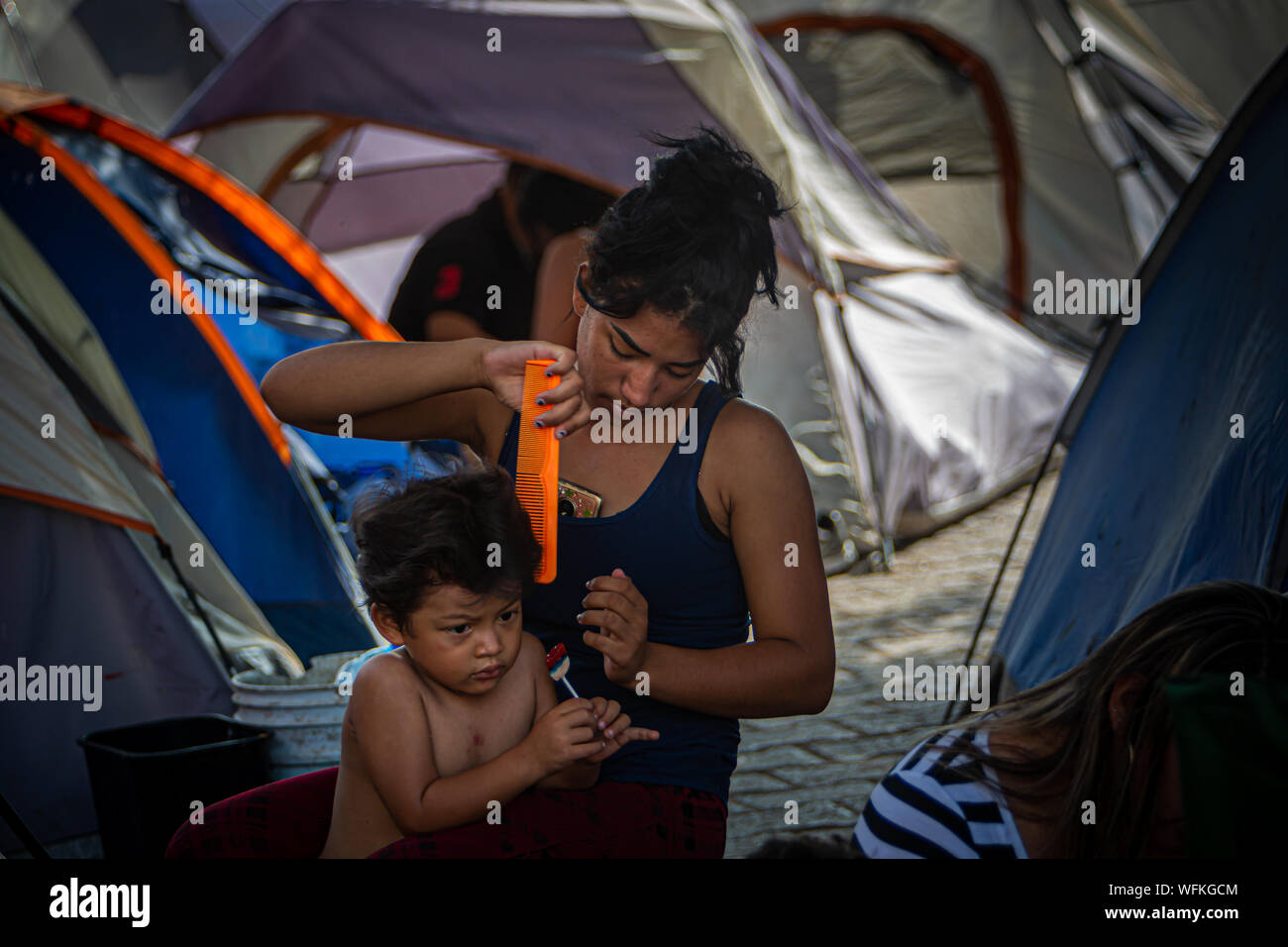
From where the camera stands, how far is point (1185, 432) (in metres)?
1.53

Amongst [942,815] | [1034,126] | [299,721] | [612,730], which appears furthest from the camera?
[1034,126]

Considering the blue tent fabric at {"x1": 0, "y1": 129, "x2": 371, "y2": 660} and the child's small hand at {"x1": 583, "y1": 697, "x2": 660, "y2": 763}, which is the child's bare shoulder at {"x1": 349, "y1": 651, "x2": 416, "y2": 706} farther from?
the blue tent fabric at {"x1": 0, "y1": 129, "x2": 371, "y2": 660}

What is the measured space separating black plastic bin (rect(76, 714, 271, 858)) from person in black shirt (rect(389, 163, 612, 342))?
76cm

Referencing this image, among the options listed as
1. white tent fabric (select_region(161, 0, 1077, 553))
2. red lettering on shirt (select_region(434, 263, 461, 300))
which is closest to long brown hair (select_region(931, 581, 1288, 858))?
white tent fabric (select_region(161, 0, 1077, 553))

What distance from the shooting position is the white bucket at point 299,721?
164 centimetres

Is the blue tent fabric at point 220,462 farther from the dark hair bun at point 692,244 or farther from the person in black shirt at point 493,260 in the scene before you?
the dark hair bun at point 692,244

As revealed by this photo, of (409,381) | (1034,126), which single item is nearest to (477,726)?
(409,381)

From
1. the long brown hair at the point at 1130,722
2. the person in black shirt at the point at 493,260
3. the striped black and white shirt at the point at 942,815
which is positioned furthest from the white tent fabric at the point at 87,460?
the long brown hair at the point at 1130,722

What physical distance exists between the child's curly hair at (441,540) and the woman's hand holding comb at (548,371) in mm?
104

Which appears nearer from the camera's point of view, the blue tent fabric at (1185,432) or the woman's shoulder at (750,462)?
the woman's shoulder at (750,462)

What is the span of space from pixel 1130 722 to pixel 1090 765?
61 mm

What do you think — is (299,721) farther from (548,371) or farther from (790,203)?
(790,203)
